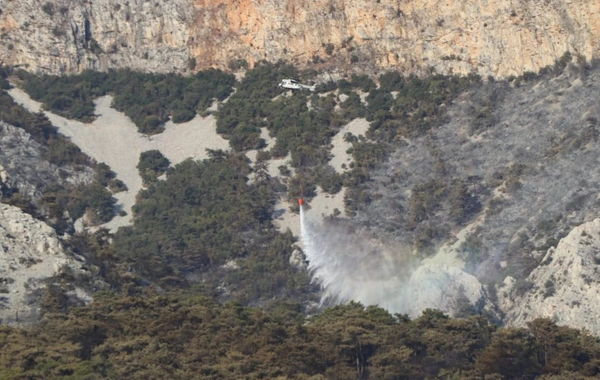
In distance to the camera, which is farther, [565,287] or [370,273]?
[370,273]

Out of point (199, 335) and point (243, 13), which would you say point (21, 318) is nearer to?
point (199, 335)

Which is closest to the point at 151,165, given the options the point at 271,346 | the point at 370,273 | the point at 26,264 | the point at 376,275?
the point at 370,273

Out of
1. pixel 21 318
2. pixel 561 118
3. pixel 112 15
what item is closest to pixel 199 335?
pixel 21 318

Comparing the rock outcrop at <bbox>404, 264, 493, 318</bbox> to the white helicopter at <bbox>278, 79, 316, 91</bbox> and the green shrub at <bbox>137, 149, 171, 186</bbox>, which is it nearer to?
the green shrub at <bbox>137, 149, 171, 186</bbox>

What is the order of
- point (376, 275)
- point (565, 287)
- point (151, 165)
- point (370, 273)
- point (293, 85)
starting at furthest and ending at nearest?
point (293, 85), point (151, 165), point (370, 273), point (376, 275), point (565, 287)

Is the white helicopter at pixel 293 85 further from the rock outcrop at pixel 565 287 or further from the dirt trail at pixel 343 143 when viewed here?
the rock outcrop at pixel 565 287

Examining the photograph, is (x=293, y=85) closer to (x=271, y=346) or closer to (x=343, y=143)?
(x=343, y=143)
